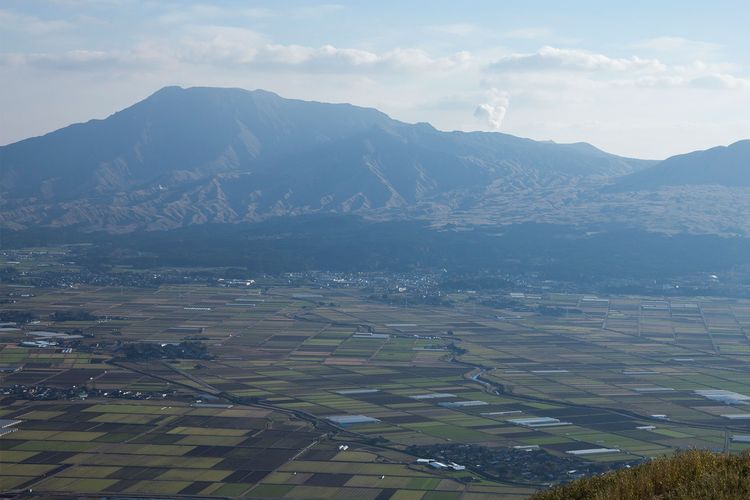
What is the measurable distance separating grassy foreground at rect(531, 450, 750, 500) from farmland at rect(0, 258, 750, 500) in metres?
25.1

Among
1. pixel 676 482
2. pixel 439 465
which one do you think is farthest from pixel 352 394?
pixel 676 482

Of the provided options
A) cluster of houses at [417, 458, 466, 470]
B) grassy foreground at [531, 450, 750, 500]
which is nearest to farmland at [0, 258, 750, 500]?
cluster of houses at [417, 458, 466, 470]

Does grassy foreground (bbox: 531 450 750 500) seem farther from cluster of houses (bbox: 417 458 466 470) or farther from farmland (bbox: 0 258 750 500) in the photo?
cluster of houses (bbox: 417 458 466 470)

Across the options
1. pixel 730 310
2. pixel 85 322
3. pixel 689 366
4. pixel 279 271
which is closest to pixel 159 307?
pixel 85 322

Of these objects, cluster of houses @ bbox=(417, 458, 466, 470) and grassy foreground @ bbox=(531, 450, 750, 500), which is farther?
cluster of houses @ bbox=(417, 458, 466, 470)

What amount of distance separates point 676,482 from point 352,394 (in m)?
50.8

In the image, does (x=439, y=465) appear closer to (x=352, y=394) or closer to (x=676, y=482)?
(x=352, y=394)

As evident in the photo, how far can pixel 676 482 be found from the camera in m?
15.2

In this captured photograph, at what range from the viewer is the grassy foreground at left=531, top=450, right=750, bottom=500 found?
1435 centimetres

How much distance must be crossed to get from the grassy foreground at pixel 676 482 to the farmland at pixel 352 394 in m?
25.1

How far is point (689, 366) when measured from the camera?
79438 millimetres

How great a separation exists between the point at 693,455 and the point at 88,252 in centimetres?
15583

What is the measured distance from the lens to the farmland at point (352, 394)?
4497cm

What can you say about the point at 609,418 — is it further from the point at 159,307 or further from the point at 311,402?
the point at 159,307
